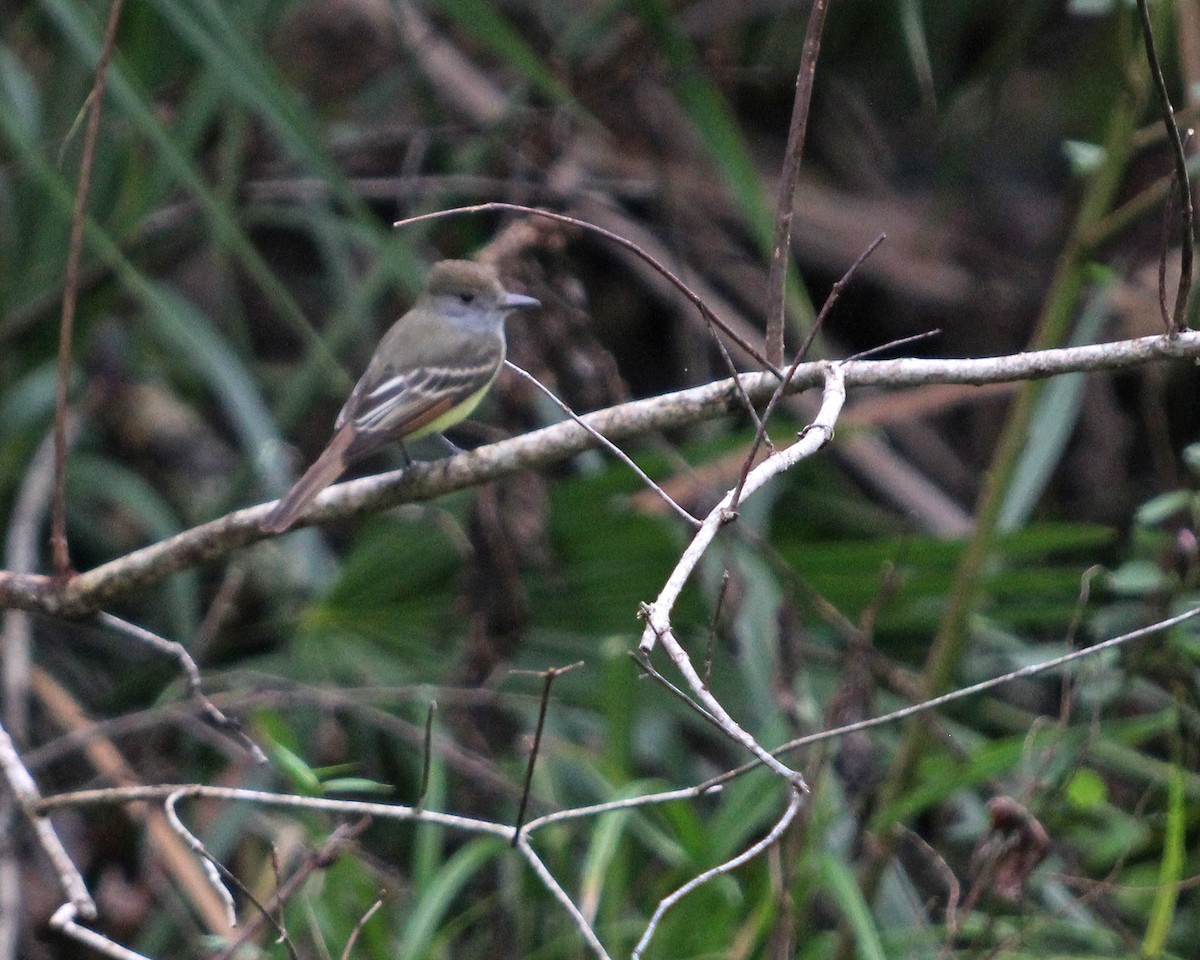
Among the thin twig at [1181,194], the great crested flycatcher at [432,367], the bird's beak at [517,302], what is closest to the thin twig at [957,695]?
the thin twig at [1181,194]

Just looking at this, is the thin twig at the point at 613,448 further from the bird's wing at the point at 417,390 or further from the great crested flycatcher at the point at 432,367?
the bird's wing at the point at 417,390

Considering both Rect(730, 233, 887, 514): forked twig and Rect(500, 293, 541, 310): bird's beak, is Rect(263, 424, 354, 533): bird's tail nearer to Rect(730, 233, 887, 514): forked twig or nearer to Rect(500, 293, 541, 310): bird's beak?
Rect(500, 293, 541, 310): bird's beak

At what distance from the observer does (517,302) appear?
398 cm

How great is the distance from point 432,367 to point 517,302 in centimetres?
30

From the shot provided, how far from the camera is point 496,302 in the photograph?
161 inches

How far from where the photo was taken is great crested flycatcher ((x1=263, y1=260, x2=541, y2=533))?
371cm

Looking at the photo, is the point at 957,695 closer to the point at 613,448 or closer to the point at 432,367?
the point at 613,448

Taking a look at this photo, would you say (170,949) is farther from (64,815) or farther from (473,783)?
(473,783)

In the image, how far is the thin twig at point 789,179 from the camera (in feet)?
7.43

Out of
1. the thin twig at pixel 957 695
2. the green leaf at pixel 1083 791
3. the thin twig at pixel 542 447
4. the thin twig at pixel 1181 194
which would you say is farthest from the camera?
the green leaf at pixel 1083 791

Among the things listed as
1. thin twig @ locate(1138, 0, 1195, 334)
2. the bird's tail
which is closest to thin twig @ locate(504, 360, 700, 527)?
the bird's tail

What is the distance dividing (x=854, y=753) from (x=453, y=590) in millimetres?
1328

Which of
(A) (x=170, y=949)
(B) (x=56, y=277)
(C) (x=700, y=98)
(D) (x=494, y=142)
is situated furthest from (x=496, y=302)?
(A) (x=170, y=949)

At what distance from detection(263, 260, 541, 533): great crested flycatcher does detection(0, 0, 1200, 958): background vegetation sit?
0.14m
